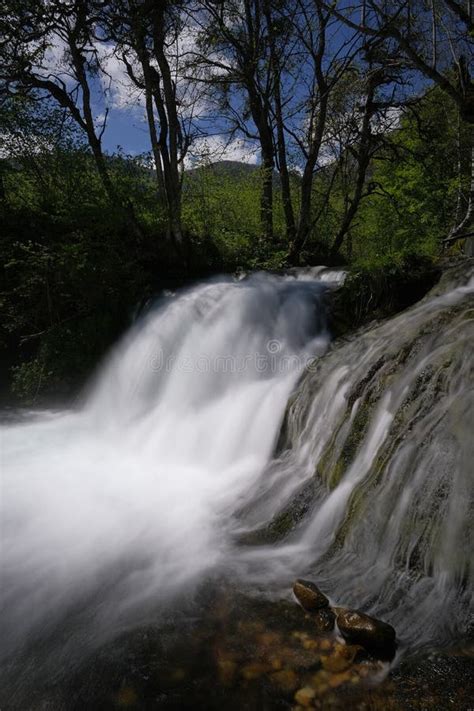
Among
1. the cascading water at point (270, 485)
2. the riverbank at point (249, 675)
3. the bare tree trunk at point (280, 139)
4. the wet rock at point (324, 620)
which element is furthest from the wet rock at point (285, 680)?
the bare tree trunk at point (280, 139)

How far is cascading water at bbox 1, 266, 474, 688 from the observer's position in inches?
100

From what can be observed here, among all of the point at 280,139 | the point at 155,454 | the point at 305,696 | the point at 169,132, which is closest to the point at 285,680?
the point at 305,696

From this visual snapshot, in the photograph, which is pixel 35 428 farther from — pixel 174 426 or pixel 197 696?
pixel 197 696

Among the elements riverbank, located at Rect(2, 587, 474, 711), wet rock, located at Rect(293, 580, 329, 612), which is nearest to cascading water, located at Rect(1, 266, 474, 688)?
wet rock, located at Rect(293, 580, 329, 612)

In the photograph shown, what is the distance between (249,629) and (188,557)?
96cm

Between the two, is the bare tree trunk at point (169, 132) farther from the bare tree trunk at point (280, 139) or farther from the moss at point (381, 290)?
the moss at point (381, 290)

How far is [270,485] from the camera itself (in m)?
4.08

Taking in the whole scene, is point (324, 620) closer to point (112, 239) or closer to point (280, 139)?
point (112, 239)

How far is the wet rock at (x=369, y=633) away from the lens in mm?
2045

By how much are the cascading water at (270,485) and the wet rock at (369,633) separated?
0.52 feet

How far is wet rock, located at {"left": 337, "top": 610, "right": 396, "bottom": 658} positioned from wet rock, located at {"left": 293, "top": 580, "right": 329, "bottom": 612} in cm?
Answer: 23

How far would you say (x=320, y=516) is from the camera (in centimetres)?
335

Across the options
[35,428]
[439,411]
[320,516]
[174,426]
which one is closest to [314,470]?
[320,516]

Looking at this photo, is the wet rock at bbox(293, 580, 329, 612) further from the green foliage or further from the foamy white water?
the green foliage
